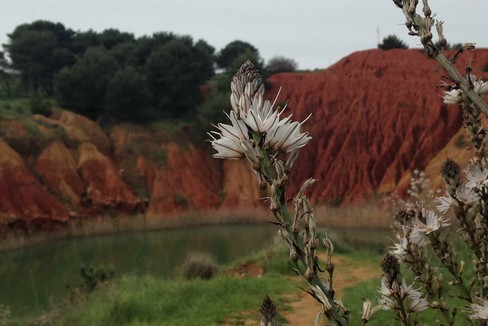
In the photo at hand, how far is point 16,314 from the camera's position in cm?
1584

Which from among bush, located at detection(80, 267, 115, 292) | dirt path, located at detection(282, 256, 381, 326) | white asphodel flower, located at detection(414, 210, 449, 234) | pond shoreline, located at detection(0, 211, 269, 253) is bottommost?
pond shoreline, located at detection(0, 211, 269, 253)

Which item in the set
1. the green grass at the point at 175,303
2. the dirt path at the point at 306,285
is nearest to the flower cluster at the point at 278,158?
→ the dirt path at the point at 306,285

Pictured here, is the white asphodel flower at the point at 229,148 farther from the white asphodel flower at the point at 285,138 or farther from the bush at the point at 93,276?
the bush at the point at 93,276

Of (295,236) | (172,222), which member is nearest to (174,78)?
(172,222)

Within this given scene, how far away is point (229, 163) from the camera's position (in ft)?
158

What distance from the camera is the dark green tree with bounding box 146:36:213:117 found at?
4784 centimetres

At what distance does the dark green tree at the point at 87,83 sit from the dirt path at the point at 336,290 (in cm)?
3000

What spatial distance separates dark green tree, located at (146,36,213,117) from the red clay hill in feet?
9.59

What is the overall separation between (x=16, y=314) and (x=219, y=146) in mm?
15863

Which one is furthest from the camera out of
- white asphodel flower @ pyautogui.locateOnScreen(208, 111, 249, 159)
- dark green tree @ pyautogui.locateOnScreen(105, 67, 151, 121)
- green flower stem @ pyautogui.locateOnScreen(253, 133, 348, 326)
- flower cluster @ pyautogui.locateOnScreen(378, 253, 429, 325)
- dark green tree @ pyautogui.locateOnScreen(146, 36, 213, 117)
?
dark green tree @ pyautogui.locateOnScreen(146, 36, 213, 117)

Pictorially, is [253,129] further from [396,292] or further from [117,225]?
[117,225]

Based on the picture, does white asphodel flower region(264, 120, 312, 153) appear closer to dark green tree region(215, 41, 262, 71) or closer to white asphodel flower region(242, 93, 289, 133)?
white asphodel flower region(242, 93, 289, 133)

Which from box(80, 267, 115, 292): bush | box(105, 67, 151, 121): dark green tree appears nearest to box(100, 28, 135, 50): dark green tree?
box(105, 67, 151, 121): dark green tree

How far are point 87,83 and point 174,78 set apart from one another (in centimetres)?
651
